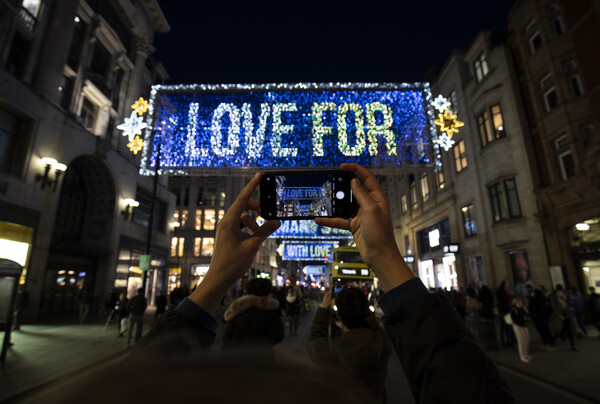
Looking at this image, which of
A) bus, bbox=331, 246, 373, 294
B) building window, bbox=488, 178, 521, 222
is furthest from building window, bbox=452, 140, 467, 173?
bus, bbox=331, 246, 373, 294

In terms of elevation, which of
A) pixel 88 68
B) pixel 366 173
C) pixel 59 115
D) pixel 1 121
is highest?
pixel 88 68

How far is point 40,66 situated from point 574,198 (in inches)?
1222

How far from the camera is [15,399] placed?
21.6 feet

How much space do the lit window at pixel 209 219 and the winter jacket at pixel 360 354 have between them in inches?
1842

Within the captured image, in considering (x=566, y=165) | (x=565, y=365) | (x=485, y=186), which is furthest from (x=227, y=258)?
(x=485, y=186)

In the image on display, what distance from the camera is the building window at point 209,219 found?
48197mm

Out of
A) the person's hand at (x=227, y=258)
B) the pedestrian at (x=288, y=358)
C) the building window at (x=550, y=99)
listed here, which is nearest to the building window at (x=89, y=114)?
the person's hand at (x=227, y=258)

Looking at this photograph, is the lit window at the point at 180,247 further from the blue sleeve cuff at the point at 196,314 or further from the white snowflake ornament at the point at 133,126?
the blue sleeve cuff at the point at 196,314

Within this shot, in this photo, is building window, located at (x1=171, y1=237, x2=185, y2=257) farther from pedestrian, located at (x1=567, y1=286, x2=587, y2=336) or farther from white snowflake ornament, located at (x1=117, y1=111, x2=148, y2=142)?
pedestrian, located at (x1=567, y1=286, x2=587, y2=336)

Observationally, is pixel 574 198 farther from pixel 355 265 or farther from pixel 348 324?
pixel 348 324

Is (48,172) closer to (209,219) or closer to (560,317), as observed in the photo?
(560,317)

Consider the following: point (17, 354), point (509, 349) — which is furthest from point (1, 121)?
point (509, 349)

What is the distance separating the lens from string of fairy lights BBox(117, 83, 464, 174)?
405 inches

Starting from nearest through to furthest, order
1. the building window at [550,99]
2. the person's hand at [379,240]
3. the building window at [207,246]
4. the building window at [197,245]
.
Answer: the person's hand at [379,240] < the building window at [550,99] < the building window at [207,246] < the building window at [197,245]
